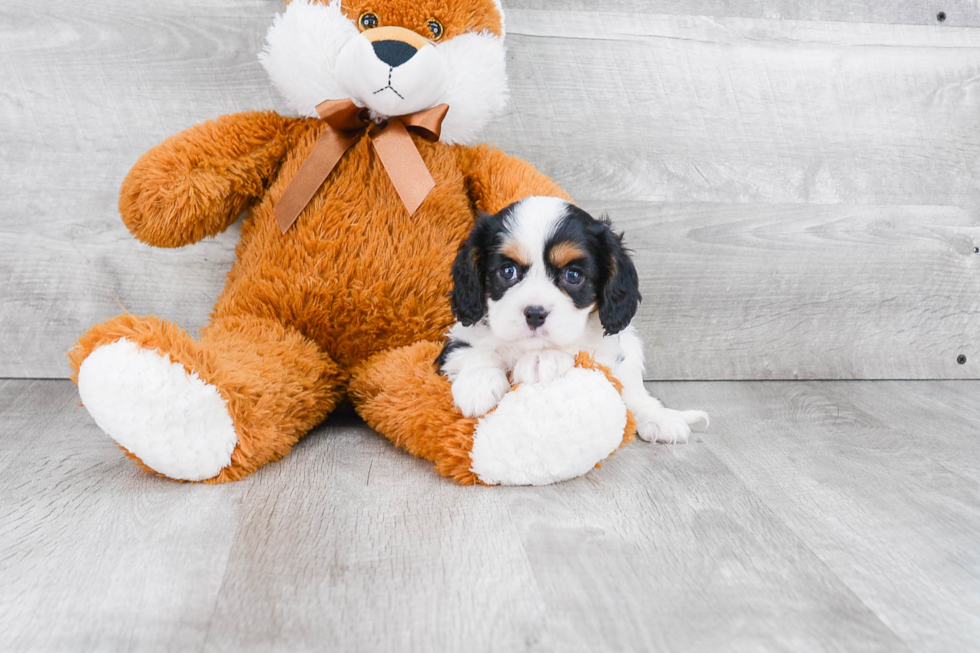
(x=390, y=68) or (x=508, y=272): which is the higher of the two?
(x=390, y=68)

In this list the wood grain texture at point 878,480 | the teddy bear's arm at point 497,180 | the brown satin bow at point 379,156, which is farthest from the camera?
the teddy bear's arm at point 497,180

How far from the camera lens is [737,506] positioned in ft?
4.38

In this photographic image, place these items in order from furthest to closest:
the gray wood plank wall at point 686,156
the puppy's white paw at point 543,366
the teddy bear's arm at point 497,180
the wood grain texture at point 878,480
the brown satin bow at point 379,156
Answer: the gray wood plank wall at point 686,156 → the teddy bear's arm at point 497,180 → the brown satin bow at point 379,156 → the puppy's white paw at point 543,366 → the wood grain texture at point 878,480

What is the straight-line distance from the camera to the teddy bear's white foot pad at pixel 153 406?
1.27 meters

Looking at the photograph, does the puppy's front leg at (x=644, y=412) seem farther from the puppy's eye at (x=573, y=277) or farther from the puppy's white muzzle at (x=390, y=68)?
the puppy's white muzzle at (x=390, y=68)

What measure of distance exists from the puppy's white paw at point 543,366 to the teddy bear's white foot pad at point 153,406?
521 millimetres

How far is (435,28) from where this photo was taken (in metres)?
1.63

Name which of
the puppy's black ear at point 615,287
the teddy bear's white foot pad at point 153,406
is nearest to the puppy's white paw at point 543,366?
Answer: the puppy's black ear at point 615,287

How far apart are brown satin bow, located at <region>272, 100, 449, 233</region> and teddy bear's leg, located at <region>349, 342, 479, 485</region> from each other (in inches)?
12.6

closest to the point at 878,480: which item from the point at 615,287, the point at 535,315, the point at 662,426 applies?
the point at 662,426

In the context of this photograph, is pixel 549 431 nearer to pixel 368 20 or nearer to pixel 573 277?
pixel 573 277

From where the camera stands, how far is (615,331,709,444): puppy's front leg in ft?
5.60

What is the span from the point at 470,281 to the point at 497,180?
0.41 metres

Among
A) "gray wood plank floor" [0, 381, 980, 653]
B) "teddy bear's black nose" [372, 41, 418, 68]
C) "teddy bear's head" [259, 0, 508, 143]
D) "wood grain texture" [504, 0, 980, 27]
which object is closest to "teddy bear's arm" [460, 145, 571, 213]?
"teddy bear's head" [259, 0, 508, 143]
